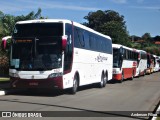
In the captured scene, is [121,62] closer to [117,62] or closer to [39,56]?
[117,62]

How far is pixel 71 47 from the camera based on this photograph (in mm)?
20156

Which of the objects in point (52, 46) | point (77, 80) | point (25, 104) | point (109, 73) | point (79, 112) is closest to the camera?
Result: point (79, 112)

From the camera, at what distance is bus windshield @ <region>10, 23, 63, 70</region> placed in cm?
1922

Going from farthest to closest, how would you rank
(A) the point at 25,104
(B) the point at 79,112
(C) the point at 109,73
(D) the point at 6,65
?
(D) the point at 6,65
(C) the point at 109,73
(A) the point at 25,104
(B) the point at 79,112

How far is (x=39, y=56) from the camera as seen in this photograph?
1930cm

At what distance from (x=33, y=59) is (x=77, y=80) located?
10.5 feet

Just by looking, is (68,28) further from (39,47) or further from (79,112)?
(79,112)

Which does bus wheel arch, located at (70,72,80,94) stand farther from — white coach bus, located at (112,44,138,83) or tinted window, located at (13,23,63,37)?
white coach bus, located at (112,44,138,83)

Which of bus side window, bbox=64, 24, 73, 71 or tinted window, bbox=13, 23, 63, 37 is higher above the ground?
tinted window, bbox=13, 23, 63, 37

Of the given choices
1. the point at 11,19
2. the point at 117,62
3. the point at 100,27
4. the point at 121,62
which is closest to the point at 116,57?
the point at 117,62

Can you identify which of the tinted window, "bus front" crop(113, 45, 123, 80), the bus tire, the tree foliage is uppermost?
the tree foliage

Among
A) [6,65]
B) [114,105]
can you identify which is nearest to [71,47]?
[114,105]

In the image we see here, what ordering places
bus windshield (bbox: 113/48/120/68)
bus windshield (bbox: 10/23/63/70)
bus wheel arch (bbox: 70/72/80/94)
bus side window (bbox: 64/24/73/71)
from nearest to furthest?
bus windshield (bbox: 10/23/63/70) → bus side window (bbox: 64/24/73/71) → bus wheel arch (bbox: 70/72/80/94) → bus windshield (bbox: 113/48/120/68)

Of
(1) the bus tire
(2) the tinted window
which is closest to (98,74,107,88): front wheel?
(1) the bus tire
